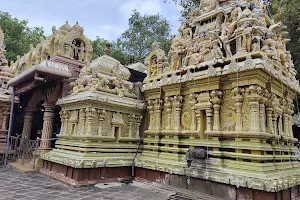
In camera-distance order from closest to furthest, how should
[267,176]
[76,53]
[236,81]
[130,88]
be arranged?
[267,176] < [236,81] < [130,88] < [76,53]

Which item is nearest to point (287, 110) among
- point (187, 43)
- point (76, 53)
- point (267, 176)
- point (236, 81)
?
point (236, 81)

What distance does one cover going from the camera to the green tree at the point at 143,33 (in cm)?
2477

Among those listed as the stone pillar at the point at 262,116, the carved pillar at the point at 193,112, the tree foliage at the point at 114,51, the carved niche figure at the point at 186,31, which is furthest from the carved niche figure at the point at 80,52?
the tree foliage at the point at 114,51

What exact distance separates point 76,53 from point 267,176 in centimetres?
926


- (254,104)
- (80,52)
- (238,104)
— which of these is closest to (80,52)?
(80,52)

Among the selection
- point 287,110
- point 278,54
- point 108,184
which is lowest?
point 108,184

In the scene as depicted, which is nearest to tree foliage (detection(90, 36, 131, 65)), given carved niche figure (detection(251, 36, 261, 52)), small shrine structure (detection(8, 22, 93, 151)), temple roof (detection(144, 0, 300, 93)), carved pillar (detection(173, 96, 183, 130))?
small shrine structure (detection(8, 22, 93, 151))

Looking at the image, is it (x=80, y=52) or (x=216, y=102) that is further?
(x=80, y=52)

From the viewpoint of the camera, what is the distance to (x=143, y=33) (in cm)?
2503

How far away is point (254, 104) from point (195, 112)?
1.80 m

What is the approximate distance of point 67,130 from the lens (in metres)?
8.86

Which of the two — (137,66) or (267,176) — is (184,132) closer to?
(267,176)

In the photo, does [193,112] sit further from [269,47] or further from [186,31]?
[186,31]

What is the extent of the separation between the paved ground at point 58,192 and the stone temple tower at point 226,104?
3.56 ft
